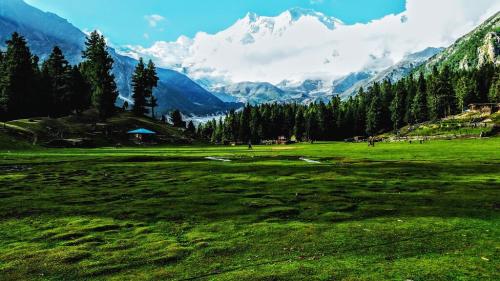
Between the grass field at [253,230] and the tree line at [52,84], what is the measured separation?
325 feet

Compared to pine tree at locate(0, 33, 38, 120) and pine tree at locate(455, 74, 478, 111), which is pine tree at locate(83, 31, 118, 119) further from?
pine tree at locate(455, 74, 478, 111)

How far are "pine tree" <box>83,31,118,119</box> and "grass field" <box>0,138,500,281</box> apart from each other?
110 meters

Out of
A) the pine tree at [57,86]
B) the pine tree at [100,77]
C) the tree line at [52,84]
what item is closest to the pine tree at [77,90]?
the tree line at [52,84]

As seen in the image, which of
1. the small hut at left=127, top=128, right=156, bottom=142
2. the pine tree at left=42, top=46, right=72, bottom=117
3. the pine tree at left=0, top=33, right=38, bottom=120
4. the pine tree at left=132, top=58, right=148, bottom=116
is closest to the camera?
the pine tree at left=0, top=33, right=38, bottom=120

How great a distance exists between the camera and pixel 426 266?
13617mm

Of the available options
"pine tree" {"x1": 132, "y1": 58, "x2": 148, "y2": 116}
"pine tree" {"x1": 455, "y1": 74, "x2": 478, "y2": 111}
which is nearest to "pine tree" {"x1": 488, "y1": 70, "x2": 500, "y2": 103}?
"pine tree" {"x1": 455, "y1": 74, "x2": 478, "y2": 111}

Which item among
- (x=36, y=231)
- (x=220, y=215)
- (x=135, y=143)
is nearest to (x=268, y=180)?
(x=220, y=215)

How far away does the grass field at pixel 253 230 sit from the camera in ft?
45.6

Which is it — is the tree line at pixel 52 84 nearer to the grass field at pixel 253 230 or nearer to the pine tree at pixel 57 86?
the pine tree at pixel 57 86

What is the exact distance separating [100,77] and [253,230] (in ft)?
456

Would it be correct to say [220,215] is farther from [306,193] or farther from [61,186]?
[61,186]

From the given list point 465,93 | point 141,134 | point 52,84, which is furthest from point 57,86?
point 465,93

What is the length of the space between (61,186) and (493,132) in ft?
403

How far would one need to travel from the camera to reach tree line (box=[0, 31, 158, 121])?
120125 millimetres
